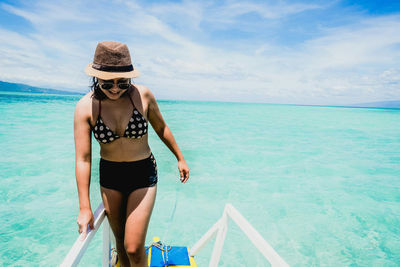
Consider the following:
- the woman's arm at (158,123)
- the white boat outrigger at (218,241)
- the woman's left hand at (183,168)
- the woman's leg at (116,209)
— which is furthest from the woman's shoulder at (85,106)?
the woman's left hand at (183,168)

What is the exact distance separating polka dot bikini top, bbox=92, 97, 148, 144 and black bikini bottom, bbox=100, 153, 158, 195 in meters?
0.23

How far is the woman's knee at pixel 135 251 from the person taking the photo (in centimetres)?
176

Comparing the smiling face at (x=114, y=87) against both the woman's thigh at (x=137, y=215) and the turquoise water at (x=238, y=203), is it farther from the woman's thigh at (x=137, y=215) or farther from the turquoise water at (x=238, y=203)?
the turquoise water at (x=238, y=203)

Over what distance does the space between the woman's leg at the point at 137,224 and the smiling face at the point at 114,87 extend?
793 millimetres

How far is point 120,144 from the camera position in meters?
1.86

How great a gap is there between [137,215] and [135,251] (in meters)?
0.27

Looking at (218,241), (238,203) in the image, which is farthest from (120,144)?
(238,203)

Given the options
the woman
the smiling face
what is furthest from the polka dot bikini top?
the smiling face

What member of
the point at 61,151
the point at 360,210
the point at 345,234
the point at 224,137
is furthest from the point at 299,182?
the point at 61,151

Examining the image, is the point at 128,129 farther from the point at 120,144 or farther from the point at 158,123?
the point at 158,123

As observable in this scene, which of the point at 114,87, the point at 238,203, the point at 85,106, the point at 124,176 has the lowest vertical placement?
the point at 238,203

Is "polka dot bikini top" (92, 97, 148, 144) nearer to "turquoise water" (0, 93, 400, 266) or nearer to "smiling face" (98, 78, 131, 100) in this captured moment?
"smiling face" (98, 78, 131, 100)

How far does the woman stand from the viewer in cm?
164

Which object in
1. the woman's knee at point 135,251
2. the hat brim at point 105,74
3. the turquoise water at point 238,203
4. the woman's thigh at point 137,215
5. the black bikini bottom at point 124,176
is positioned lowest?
the turquoise water at point 238,203
